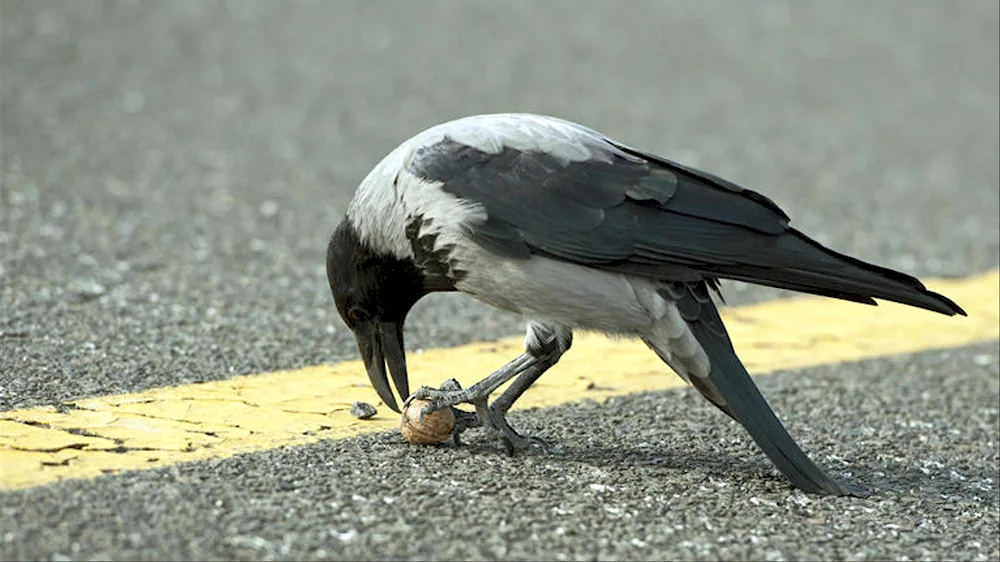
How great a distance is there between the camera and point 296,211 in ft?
27.7

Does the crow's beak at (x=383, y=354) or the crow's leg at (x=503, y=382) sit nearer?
the crow's leg at (x=503, y=382)

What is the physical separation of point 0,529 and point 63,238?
4.01m

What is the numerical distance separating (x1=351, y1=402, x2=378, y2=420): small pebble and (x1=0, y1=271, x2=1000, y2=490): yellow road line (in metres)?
0.03

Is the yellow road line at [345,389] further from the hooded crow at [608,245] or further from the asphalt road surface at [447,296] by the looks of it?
the hooded crow at [608,245]

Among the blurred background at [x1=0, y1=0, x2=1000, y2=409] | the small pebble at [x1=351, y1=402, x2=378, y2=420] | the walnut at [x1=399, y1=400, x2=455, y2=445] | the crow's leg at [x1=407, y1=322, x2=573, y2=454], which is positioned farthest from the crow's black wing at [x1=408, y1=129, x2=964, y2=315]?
the blurred background at [x1=0, y1=0, x2=1000, y2=409]

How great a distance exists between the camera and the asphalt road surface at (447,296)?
3.82 meters

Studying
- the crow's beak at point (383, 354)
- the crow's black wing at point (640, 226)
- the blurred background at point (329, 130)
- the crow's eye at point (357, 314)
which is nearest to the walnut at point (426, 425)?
the crow's beak at point (383, 354)

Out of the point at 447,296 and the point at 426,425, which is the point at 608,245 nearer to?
the point at 426,425

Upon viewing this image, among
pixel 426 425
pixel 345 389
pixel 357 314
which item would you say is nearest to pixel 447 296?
pixel 345 389

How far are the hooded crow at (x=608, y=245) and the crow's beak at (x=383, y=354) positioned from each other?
39 cm

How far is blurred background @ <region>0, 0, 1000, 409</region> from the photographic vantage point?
6184mm

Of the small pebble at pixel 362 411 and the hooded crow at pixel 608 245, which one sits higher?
the hooded crow at pixel 608 245

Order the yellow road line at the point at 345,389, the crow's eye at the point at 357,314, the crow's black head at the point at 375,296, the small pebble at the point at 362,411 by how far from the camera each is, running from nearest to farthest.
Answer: the yellow road line at the point at 345,389 → the crow's black head at the point at 375,296 → the crow's eye at the point at 357,314 → the small pebble at the point at 362,411

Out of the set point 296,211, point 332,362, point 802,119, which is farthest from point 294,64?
point 332,362
